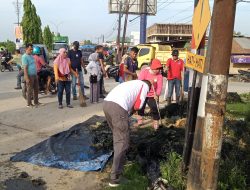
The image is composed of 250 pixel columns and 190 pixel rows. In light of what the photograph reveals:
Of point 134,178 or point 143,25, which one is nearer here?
point 134,178

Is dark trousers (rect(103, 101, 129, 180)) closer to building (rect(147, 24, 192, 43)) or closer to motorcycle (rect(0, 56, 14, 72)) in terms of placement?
motorcycle (rect(0, 56, 14, 72))

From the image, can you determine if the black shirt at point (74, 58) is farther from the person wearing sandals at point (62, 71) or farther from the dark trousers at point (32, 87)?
the dark trousers at point (32, 87)

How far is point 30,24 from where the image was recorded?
61.7 m

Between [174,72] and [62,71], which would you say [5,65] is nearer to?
[62,71]

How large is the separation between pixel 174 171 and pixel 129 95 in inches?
45.6

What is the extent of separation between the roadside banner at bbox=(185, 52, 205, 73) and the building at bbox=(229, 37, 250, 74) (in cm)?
2137

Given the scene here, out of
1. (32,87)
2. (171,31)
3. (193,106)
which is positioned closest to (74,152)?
(193,106)

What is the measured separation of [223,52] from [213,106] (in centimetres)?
52

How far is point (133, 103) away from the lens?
5398 mm

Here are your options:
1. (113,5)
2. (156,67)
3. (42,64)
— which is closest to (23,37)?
(113,5)

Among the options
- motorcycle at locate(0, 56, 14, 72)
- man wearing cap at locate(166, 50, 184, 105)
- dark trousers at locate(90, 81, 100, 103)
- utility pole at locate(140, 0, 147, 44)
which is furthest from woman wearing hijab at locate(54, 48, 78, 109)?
utility pole at locate(140, 0, 147, 44)

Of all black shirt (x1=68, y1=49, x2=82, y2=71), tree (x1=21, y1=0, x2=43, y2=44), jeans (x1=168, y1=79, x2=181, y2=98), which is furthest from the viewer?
tree (x1=21, y1=0, x2=43, y2=44)

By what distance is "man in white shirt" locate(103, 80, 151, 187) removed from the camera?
5207 millimetres

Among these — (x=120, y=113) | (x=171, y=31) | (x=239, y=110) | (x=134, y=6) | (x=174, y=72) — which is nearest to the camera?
(x=120, y=113)
